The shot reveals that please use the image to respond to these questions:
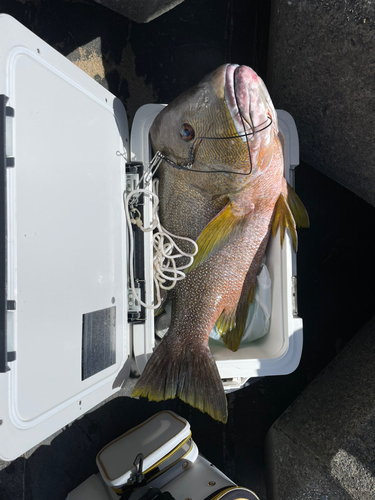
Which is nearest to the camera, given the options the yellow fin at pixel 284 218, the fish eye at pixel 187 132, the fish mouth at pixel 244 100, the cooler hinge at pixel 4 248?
the cooler hinge at pixel 4 248

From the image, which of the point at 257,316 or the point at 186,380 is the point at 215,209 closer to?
the point at 257,316

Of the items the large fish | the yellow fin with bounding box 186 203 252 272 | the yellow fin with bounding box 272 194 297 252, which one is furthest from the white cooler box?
the yellow fin with bounding box 272 194 297 252

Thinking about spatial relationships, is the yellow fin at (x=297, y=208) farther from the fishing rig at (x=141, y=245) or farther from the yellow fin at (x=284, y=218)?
the fishing rig at (x=141, y=245)

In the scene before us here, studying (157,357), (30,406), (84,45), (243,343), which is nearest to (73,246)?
(30,406)

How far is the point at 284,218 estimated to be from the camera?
1.33 metres

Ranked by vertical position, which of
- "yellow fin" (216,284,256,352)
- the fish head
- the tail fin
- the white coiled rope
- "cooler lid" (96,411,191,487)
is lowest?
"cooler lid" (96,411,191,487)

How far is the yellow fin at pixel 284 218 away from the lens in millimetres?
1311

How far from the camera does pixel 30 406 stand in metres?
0.77

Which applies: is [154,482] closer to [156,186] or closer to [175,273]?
[175,273]

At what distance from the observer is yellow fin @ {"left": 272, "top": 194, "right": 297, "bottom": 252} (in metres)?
1.31

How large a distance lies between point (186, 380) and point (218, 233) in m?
0.56

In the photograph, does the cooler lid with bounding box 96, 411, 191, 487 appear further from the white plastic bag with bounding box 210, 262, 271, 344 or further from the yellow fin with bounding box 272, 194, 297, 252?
the yellow fin with bounding box 272, 194, 297, 252

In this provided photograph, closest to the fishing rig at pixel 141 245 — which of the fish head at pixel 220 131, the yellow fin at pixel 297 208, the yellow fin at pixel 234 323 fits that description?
the fish head at pixel 220 131

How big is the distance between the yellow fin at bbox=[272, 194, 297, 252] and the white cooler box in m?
0.35
